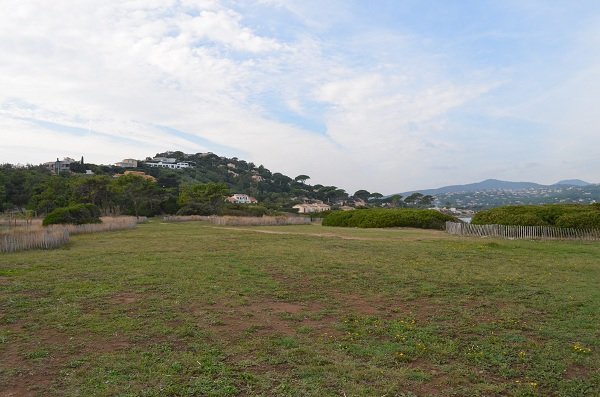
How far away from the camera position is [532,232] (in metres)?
23.3

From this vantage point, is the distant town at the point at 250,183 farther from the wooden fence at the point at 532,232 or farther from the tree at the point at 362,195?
the wooden fence at the point at 532,232

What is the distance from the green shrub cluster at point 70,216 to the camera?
2540 centimetres

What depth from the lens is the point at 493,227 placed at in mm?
24828

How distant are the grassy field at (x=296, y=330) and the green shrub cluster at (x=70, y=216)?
14237 millimetres

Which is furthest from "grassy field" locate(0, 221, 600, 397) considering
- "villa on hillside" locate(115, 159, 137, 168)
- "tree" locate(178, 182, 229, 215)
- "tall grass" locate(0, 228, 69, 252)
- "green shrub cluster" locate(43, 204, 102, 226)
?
"villa on hillside" locate(115, 159, 137, 168)

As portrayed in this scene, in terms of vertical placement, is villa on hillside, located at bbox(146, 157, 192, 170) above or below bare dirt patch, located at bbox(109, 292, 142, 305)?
above

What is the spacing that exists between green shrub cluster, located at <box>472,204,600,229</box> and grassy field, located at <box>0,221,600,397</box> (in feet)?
39.5

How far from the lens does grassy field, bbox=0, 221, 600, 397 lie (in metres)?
4.37

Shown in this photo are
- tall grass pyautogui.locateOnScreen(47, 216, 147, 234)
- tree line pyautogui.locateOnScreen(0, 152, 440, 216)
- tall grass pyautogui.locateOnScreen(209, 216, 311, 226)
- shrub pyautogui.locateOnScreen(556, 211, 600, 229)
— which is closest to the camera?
shrub pyautogui.locateOnScreen(556, 211, 600, 229)

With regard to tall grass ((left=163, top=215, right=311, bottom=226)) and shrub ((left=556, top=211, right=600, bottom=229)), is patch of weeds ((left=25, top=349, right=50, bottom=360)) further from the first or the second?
tall grass ((left=163, top=215, right=311, bottom=226))

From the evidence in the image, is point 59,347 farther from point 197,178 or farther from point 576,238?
point 197,178

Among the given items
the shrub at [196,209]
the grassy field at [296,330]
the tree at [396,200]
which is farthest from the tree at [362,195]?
the grassy field at [296,330]

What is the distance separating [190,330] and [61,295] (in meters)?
3.74

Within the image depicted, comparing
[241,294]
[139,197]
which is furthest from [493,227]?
[139,197]
